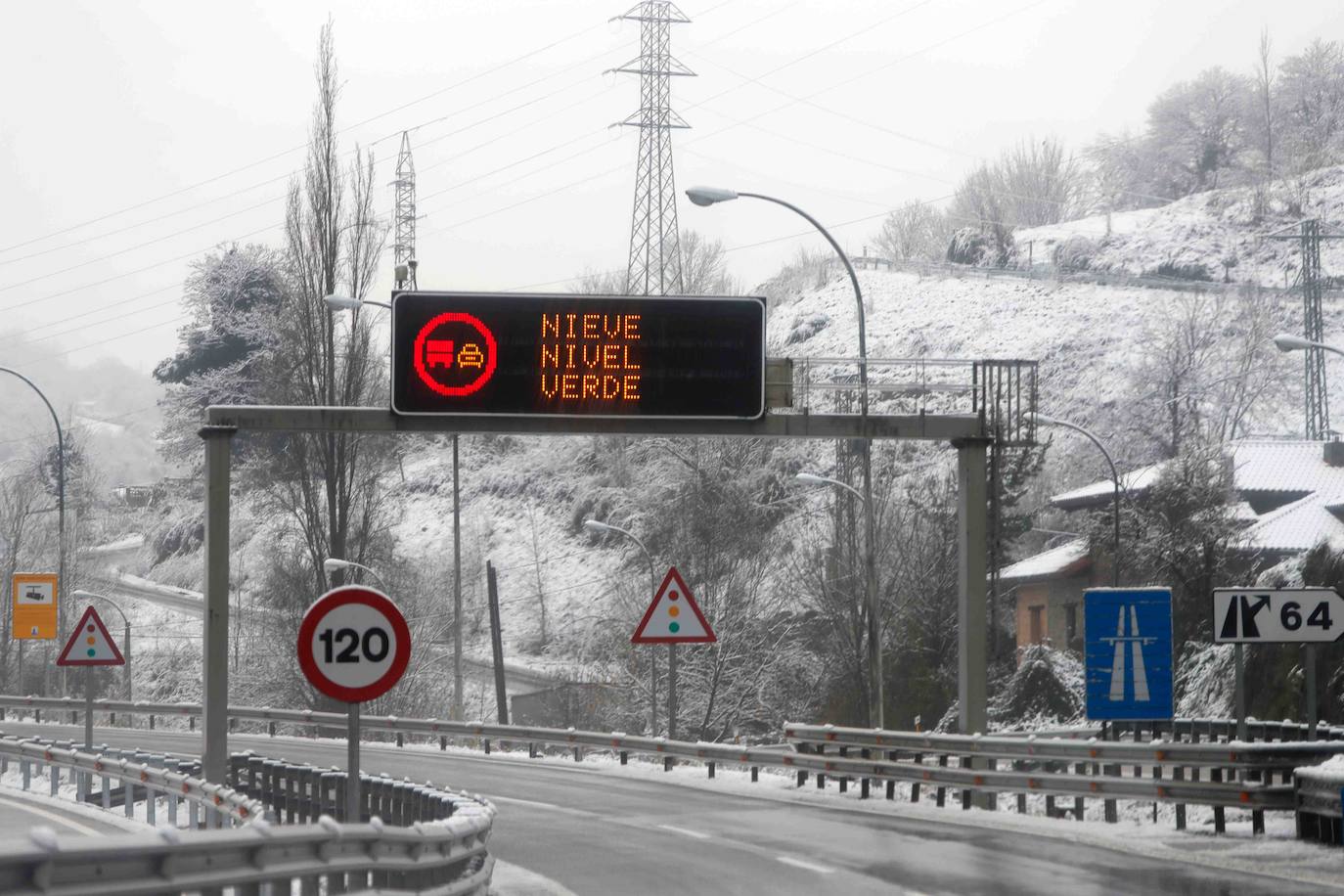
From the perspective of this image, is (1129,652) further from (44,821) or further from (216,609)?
(44,821)

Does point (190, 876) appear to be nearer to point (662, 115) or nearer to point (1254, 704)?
point (1254, 704)

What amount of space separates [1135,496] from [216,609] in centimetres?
4430

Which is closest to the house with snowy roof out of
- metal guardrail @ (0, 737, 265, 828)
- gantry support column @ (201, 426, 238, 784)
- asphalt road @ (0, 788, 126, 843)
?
metal guardrail @ (0, 737, 265, 828)

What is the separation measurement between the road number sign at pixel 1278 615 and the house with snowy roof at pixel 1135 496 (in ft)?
140

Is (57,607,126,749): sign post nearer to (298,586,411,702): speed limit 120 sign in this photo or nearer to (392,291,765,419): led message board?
(392,291,765,419): led message board

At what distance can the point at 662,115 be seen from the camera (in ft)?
223

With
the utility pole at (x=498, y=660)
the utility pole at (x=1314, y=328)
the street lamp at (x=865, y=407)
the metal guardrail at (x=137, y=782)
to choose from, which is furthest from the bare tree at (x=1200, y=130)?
the metal guardrail at (x=137, y=782)

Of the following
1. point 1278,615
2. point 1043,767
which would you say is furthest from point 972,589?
point 1043,767

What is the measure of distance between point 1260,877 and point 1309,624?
433cm

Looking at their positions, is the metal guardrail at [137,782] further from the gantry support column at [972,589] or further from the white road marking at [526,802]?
the gantry support column at [972,589]

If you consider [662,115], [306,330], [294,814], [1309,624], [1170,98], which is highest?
[1170,98]

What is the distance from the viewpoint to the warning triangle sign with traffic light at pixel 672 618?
2423 cm

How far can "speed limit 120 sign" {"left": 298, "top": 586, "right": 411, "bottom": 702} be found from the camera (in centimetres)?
1098

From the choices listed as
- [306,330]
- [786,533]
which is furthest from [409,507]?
[306,330]
